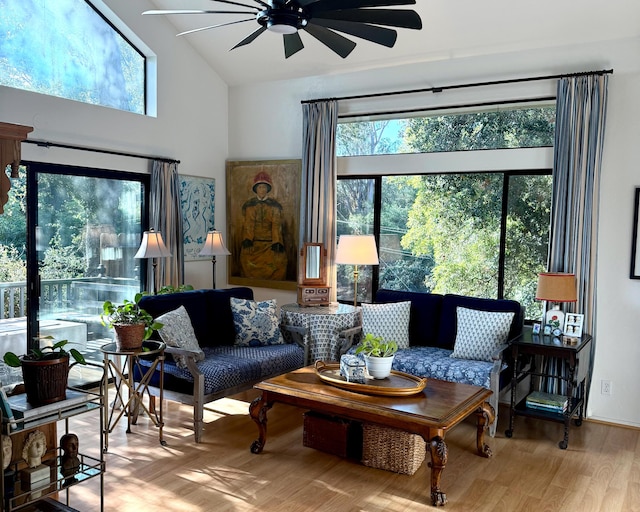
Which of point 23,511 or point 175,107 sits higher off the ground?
point 175,107

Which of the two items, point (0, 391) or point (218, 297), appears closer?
point (0, 391)

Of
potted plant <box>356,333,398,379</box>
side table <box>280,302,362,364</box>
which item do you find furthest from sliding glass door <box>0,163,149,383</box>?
potted plant <box>356,333,398,379</box>

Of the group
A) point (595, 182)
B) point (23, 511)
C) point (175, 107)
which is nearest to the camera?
point (23, 511)

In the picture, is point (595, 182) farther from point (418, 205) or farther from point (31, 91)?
point (31, 91)

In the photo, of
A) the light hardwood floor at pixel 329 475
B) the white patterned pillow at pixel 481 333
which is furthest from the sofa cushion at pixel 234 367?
the white patterned pillow at pixel 481 333

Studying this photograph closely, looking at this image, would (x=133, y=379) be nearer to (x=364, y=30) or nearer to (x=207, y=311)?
(x=207, y=311)

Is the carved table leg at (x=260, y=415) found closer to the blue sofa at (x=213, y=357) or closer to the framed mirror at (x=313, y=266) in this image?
the blue sofa at (x=213, y=357)

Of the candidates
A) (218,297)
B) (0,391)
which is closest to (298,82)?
(218,297)

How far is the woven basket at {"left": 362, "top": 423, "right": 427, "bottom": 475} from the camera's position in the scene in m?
3.65

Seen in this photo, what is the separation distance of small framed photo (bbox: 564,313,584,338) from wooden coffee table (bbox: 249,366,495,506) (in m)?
1.09

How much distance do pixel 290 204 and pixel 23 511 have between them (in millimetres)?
4236

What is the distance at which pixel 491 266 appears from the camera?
5.30m

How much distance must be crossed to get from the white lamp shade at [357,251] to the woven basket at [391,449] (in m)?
1.89

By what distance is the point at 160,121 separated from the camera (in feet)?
19.3
